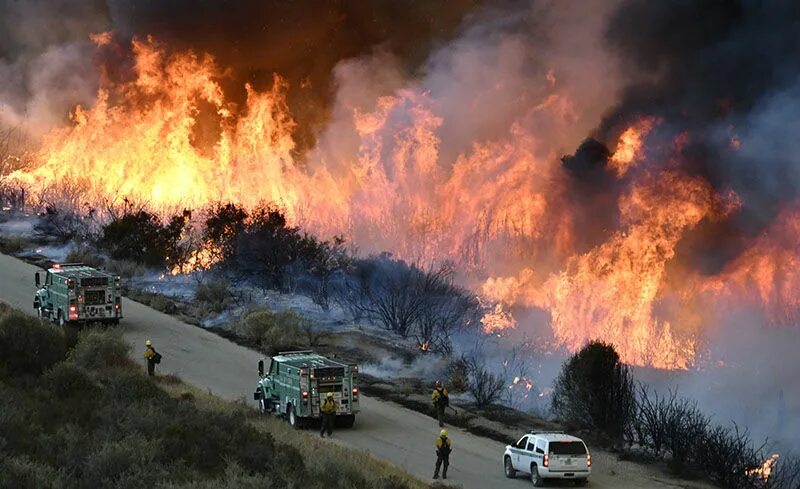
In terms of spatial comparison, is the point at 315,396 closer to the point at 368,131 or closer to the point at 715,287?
the point at 715,287

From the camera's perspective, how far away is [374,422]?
42688 mm

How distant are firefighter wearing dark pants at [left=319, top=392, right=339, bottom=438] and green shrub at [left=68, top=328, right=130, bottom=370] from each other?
347 inches

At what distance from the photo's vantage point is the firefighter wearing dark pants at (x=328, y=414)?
3825 centimetres

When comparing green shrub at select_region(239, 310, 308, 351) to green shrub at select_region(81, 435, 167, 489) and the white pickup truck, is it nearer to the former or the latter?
the white pickup truck

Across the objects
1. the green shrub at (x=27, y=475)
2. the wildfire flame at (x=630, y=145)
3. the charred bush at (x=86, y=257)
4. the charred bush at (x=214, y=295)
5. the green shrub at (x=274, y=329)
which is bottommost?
the green shrub at (x=27, y=475)

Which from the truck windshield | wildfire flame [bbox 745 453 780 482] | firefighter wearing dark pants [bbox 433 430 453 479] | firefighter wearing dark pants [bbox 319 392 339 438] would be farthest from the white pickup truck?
firefighter wearing dark pants [bbox 319 392 339 438]

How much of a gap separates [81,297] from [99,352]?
1116 centimetres

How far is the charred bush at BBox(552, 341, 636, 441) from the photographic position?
4309 centimetres

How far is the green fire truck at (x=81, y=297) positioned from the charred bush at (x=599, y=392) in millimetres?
22526

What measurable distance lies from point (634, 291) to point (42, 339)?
3209cm

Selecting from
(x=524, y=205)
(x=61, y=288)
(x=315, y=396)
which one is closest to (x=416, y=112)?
(x=524, y=205)

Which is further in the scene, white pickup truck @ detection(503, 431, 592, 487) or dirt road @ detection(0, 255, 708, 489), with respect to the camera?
dirt road @ detection(0, 255, 708, 489)

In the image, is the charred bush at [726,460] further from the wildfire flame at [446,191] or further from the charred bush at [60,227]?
the charred bush at [60,227]

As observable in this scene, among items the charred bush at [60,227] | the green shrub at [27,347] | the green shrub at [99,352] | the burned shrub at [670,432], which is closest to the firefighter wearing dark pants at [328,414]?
the green shrub at [99,352]
